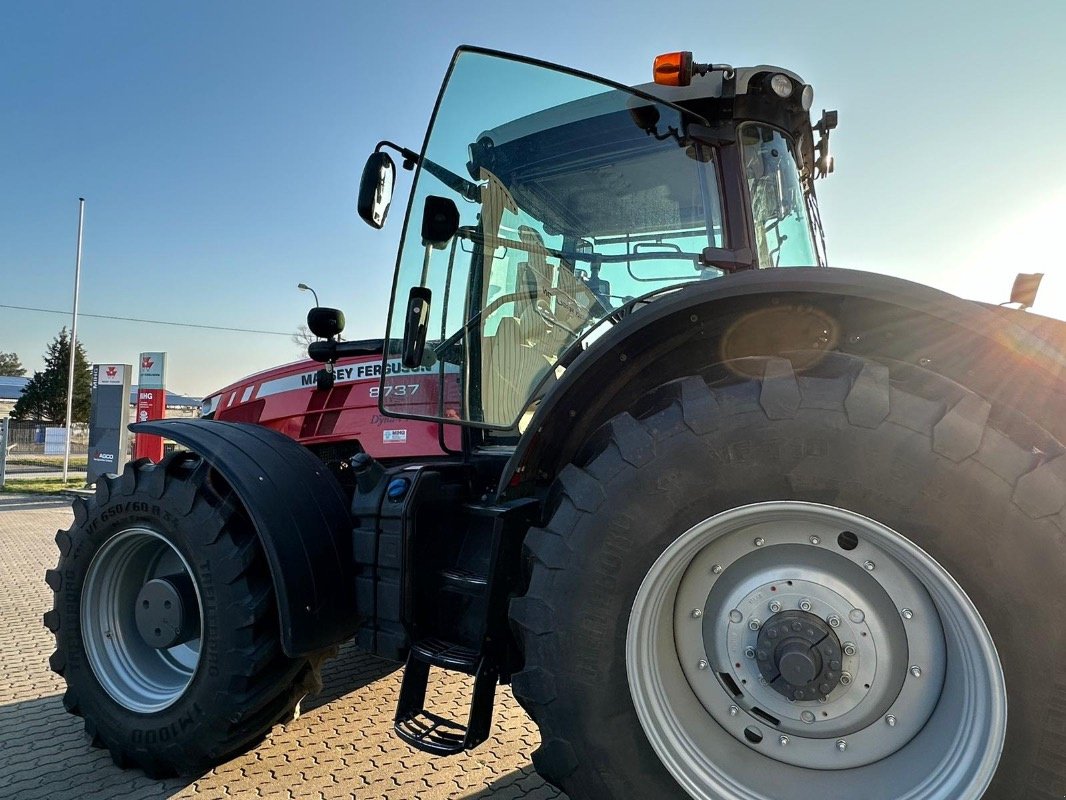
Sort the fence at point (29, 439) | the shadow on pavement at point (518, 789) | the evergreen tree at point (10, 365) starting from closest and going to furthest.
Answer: the shadow on pavement at point (518, 789) < the fence at point (29, 439) < the evergreen tree at point (10, 365)

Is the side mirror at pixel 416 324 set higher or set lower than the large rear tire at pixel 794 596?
higher

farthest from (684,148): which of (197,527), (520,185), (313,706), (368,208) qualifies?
(313,706)

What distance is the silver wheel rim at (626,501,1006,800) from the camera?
1.49m

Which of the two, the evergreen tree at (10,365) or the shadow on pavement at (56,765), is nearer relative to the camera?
the shadow on pavement at (56,765)

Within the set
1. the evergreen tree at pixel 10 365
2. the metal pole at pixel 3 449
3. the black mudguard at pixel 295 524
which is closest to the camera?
the black mudguard at pixel 295 524

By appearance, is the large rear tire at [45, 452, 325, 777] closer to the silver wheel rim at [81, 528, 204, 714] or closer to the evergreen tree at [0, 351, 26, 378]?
the silver wheel rim at [81, 528, 204, 714]

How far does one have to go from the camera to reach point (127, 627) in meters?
2.75

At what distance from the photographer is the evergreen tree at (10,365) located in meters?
77.4

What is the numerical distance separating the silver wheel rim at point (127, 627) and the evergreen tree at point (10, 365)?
94.5 metres

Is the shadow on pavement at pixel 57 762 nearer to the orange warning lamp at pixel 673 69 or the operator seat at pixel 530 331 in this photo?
the operator seat at pixel 530 331

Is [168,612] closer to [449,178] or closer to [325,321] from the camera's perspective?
[325,321]

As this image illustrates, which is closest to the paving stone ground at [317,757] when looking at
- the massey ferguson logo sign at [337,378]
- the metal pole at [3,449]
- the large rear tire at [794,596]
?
the large rear tire at [794,596]

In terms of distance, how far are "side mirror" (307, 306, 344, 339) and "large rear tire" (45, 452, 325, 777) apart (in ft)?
3.01

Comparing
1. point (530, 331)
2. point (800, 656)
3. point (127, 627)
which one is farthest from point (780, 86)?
point (127, 627)
